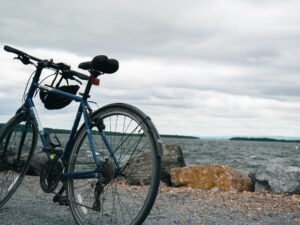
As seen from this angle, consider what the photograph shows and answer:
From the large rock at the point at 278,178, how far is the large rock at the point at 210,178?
1.18 ft

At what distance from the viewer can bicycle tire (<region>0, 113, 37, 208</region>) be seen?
5664 millimetres

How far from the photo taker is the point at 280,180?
Answer: 9.38 m

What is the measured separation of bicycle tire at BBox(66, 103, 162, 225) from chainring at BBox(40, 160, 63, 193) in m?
0.13

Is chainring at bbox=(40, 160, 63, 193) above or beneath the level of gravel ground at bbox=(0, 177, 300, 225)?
above

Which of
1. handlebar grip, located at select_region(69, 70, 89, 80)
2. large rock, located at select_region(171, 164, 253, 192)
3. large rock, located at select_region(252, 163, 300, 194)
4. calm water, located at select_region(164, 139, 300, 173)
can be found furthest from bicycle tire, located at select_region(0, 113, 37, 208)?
calm water, located at select_region(164, 139, 300, 173)

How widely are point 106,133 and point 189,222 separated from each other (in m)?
1.70

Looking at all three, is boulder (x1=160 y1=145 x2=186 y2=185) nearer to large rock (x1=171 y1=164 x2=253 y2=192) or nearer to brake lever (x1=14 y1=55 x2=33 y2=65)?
large rock (x1=171 y1=164 x2=253 y2=192)

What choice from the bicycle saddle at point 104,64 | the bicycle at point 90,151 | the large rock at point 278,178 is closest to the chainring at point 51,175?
the bicycle at point 90,151

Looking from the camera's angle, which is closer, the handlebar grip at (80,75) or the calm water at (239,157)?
the handlebar grip at (80,75)

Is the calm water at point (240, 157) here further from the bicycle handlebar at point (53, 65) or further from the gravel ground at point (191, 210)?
the bicycle handlebar at point (53, 65)

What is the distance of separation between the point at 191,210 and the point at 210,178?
4.09m

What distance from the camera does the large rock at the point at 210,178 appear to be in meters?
10.3

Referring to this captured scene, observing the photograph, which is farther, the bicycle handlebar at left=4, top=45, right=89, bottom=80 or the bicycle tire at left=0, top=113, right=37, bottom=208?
the bicycle tire at left=0, top=113, right=37, bottom=208

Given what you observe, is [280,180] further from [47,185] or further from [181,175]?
[47,185]
